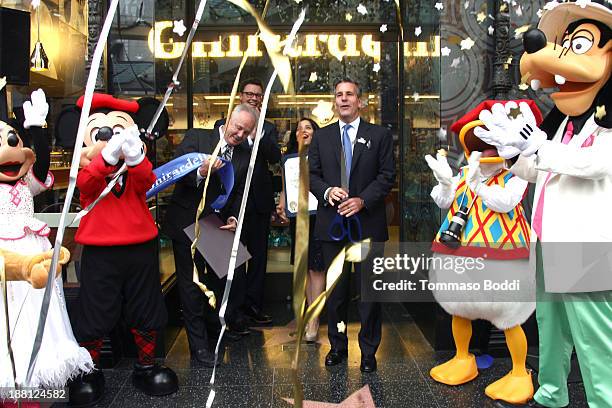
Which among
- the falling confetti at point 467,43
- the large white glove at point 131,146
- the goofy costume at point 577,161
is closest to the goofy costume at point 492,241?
the goofy costume at point 577,161

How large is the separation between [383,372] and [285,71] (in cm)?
260

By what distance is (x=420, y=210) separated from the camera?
4.53 metres

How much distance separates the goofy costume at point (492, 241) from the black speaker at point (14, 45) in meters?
2.20

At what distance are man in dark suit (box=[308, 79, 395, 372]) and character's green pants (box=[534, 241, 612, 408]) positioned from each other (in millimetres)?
1054

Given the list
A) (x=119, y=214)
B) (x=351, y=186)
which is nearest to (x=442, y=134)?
(x=351, y=186)

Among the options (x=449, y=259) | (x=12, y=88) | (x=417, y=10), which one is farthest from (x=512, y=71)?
(x=12, y=88)

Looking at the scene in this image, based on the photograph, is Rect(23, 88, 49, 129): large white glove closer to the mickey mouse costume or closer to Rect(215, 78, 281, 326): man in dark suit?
the mickey mouse costume

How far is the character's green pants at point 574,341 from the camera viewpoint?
8.06ft

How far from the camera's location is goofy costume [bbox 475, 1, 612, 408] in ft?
8.08

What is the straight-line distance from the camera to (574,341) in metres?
2.58

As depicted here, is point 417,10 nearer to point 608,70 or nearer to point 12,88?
point 608,70

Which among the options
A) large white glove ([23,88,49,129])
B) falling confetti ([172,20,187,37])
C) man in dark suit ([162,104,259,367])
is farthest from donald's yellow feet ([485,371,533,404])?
falling confetti ([172,20,187,37])

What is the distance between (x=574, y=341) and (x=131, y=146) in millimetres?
2232

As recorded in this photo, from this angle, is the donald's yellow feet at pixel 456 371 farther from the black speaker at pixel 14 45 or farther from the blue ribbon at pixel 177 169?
the black speaker at pixel 14 45
